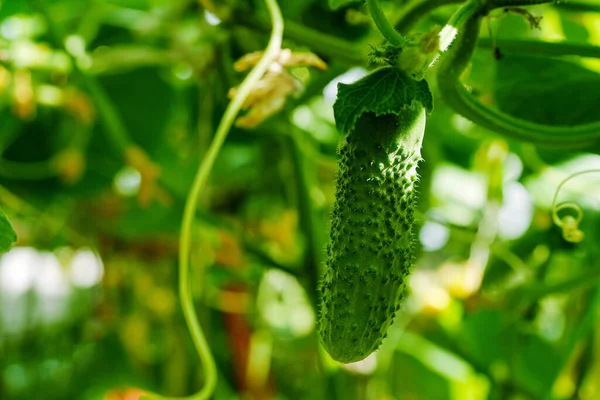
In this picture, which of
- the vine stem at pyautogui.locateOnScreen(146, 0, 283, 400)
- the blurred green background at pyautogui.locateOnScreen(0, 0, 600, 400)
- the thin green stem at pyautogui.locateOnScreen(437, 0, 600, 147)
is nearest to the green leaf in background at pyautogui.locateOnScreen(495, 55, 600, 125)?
the blurred green background at pyautogui.locateOnScreen(0, 0, 600, 400)

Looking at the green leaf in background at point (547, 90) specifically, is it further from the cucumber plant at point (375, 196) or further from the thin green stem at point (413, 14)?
the cucumber plant at point (375, 196)

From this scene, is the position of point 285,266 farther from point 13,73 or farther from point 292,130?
point 13,73

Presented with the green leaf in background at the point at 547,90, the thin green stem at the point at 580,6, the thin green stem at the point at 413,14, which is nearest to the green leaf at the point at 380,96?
the thin green stem at the point at 413,14

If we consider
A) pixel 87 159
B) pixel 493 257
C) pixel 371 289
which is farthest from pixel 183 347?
pixel 371 289

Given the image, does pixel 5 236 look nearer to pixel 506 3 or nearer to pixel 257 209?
pixel 506 3

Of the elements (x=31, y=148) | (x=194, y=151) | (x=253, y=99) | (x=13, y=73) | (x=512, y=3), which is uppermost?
(x=512, y=3)

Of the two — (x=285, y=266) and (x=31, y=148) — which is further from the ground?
(x=285, y=266)
